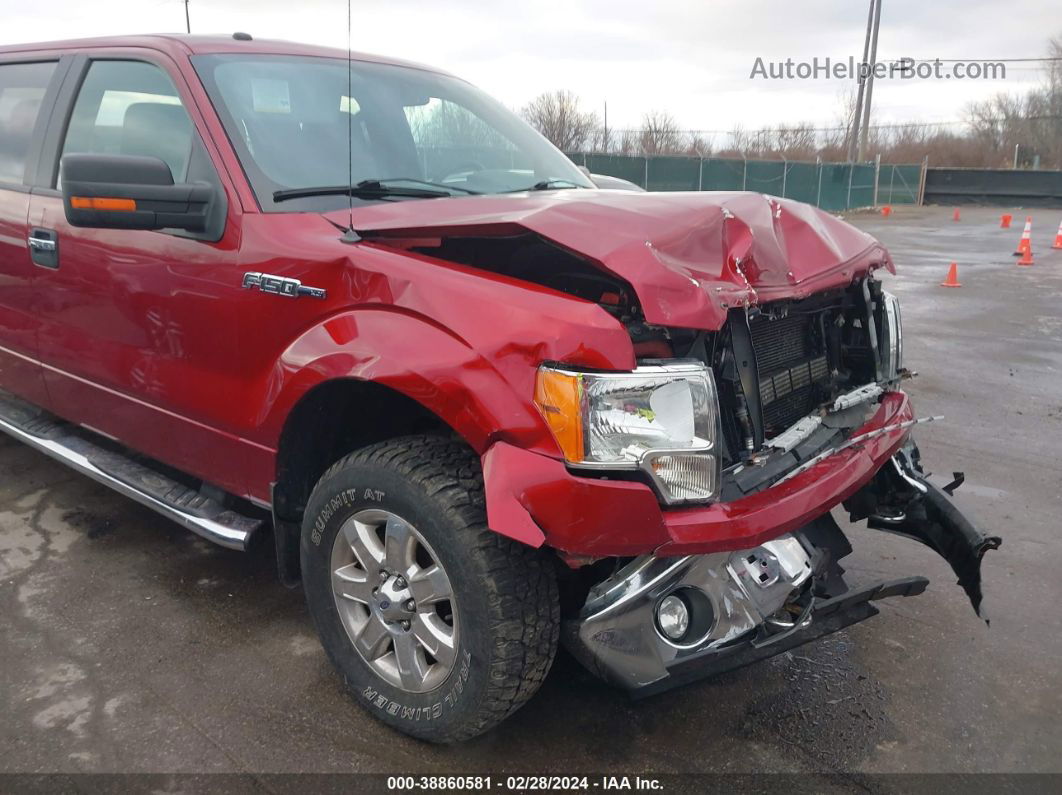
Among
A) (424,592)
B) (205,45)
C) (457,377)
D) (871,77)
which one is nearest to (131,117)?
(205,45)

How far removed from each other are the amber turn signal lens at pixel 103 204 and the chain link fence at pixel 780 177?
20681 millimetres

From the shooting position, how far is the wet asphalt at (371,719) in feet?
8.21

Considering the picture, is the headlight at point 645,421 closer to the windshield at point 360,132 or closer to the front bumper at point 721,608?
the front bumper at point 721,608

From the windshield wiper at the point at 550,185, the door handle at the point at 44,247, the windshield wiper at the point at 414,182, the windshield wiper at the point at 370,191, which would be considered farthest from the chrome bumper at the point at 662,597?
the door handle at the point at 44,247

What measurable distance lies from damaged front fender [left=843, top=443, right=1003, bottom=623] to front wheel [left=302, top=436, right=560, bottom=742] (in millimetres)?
1361

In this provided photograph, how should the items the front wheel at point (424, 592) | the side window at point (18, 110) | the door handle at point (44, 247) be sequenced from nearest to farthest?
the front wheel at point (424, 592)
the door handle at point (44, 247)
the side window at point (18, 110)

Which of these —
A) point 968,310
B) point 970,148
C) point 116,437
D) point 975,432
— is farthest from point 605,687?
point 970,148

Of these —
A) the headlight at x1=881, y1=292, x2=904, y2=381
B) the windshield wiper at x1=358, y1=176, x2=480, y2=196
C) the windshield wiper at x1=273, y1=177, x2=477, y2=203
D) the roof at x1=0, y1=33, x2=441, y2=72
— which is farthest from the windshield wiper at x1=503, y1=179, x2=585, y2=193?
the headlight at x1=881, y1=292, x2=904, y2=381

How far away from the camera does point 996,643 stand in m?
3.15

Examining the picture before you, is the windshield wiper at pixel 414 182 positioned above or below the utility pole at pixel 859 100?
below

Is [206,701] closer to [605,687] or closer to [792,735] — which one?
[605,687]

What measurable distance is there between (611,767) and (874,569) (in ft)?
5.83

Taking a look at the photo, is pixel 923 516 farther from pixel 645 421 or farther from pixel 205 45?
pixel 205 45

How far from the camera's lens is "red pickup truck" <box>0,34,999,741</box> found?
2.08 m
